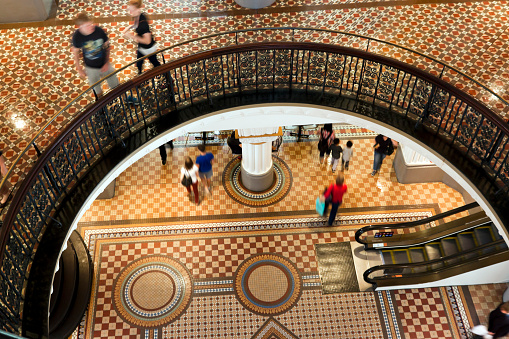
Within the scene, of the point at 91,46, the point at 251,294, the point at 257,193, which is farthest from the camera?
the point at 257,193

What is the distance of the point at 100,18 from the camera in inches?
301

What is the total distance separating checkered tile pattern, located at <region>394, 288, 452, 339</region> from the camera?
23.5ft

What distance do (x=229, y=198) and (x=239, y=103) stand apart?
113 inches

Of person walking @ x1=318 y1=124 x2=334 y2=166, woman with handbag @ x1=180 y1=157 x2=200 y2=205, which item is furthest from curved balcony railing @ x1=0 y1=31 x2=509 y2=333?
person walking @ x1=318 y1=124 x2=334 y2=166

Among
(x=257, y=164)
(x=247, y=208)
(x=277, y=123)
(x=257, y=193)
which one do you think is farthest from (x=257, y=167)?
(x=277, y=123)

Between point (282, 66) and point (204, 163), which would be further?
point (204, 163)

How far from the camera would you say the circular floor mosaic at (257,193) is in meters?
8.59

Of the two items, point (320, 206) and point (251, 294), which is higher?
point (320, 206)

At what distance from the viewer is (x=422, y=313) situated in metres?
7.34

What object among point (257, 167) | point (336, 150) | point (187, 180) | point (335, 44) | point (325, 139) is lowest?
point (187, 180)

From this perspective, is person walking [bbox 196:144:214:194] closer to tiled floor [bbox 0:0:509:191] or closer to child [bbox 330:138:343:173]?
tiled floor [bbox 0:0:509:191]

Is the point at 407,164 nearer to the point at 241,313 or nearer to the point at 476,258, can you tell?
the point at 476,258

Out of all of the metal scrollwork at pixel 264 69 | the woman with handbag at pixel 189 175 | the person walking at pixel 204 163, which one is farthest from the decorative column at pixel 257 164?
the metal scrollwork at pixel 264 69

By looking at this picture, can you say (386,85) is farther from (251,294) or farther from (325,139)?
(251,294)
